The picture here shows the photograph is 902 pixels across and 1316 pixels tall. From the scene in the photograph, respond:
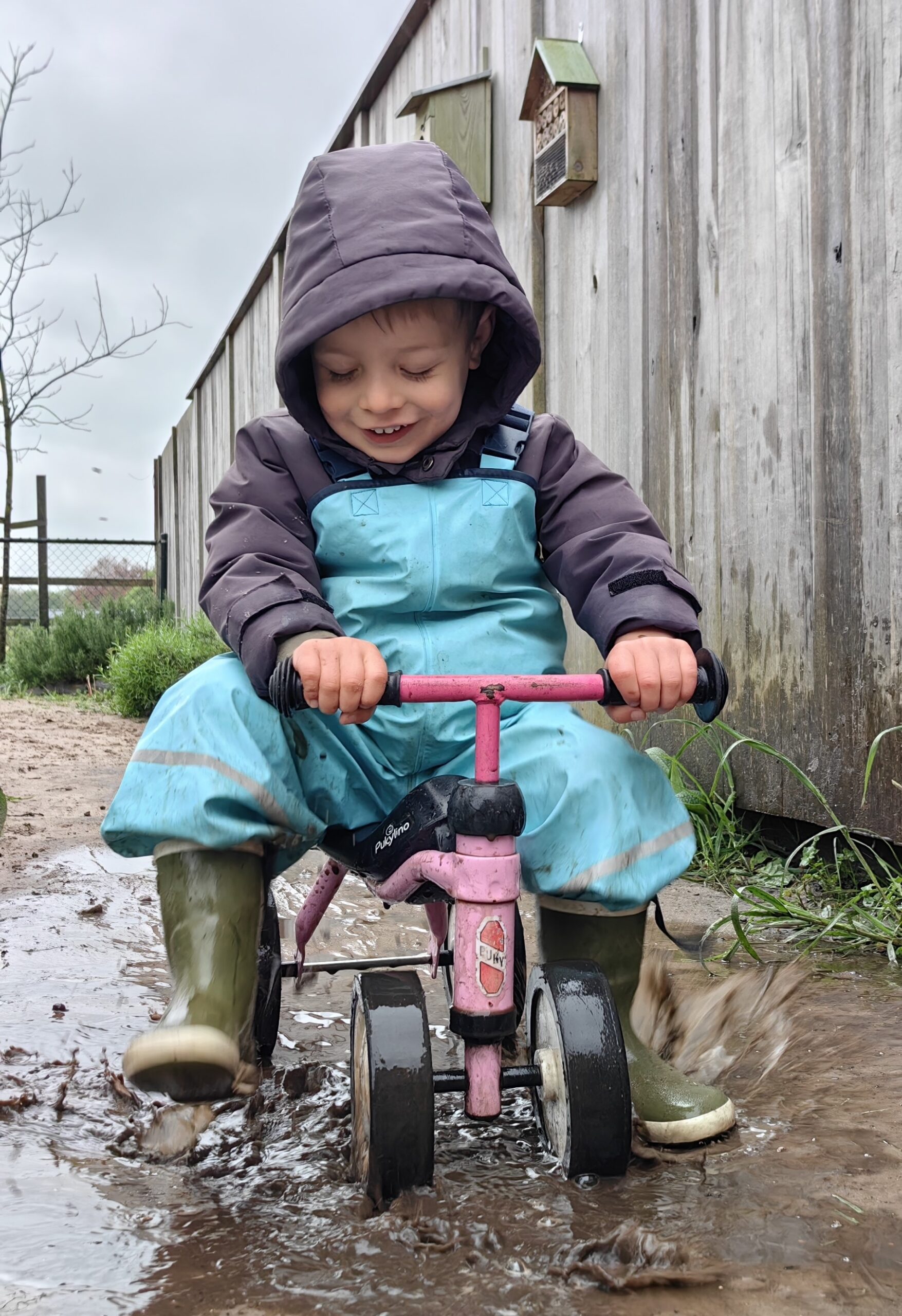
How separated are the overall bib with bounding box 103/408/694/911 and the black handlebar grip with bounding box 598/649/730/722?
0.09 metres

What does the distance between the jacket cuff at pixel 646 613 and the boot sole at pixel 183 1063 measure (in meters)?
0.71

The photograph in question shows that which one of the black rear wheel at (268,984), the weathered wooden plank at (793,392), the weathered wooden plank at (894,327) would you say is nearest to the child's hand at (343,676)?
the black rear wheel at (268,984)

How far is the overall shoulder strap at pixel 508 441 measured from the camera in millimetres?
1952

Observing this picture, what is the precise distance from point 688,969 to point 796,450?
1.23m

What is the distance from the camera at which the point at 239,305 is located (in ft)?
33.3

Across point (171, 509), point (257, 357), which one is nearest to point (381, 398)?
point (257, 357)

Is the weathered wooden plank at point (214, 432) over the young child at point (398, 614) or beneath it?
over

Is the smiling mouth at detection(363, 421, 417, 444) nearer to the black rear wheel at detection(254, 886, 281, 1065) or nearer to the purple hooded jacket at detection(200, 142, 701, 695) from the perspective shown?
the purple hooded jacket at detection(200, 142, 701, 695)

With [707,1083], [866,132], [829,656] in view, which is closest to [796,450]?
[829,656]

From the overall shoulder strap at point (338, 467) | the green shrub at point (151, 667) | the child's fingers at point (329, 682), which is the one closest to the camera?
the child's fingers at point (329, 682)

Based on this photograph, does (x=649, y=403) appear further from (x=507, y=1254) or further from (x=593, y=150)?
(x=507, y=1254)

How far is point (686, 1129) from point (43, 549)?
44.7ft

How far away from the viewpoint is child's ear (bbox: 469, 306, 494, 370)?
203cm

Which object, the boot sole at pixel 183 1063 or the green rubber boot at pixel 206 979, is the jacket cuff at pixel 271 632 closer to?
the green rubber boot at pixel 206 979
